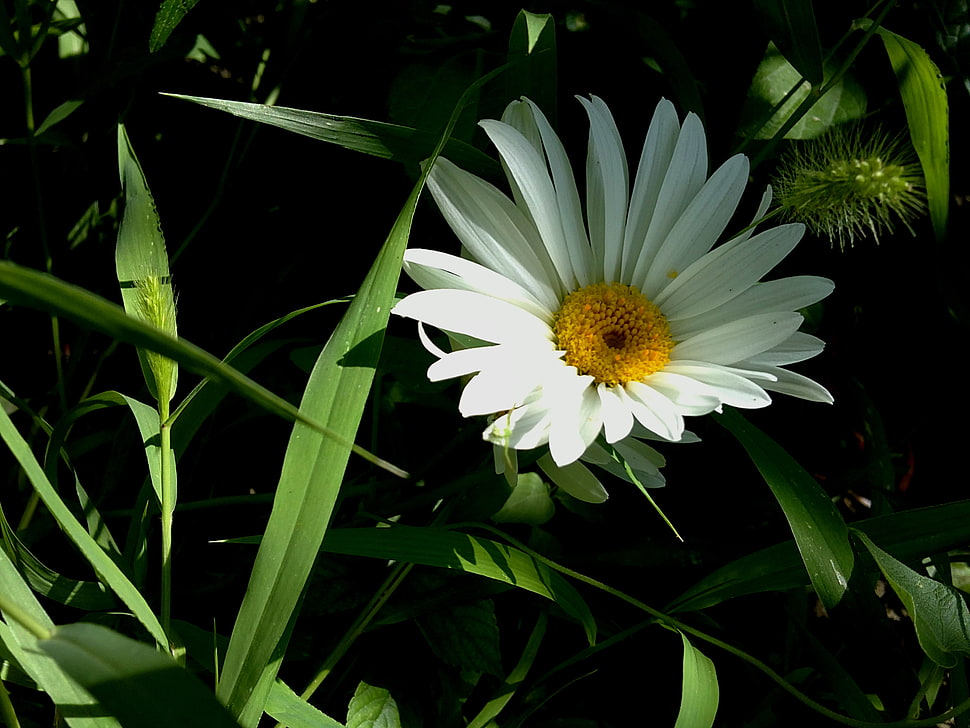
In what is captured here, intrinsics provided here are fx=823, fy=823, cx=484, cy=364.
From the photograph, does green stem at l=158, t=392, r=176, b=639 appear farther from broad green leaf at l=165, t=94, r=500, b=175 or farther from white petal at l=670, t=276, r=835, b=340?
white petal at l=670, t=276, r=835, b=340

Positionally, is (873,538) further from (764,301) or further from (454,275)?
(454,275)

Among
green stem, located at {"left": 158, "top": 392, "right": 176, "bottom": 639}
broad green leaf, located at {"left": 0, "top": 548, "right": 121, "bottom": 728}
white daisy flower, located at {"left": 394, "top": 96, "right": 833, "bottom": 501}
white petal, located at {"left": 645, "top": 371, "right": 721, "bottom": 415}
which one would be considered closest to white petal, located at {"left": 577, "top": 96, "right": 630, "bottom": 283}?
white daisy flower, located at {"left": 394, "top": 96, "right": 833, "bottom": 501}

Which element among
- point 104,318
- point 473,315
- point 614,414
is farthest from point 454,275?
point 104,318

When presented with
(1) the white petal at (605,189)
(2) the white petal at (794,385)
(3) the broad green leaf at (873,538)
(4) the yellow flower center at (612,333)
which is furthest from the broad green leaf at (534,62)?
(3) the broad green leaf at (873,538)

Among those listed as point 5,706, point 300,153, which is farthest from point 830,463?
point 5,706

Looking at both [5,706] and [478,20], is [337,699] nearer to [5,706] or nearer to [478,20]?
[5,706]
